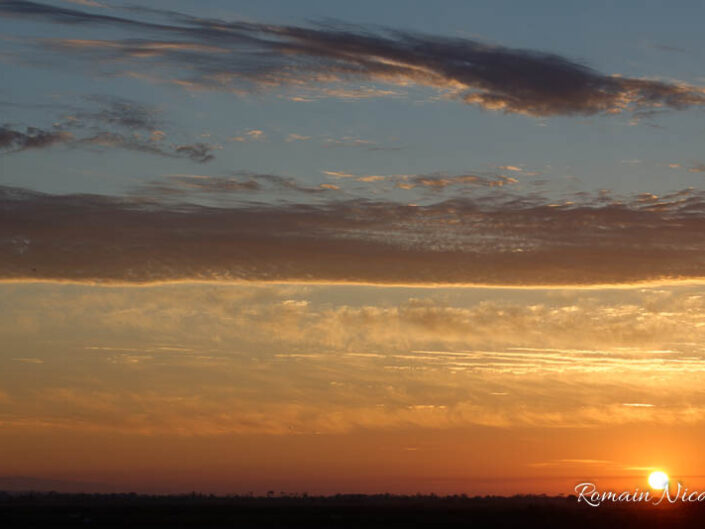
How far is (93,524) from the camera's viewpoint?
7731 cm

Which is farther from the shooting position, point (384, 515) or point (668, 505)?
point (668, 505)

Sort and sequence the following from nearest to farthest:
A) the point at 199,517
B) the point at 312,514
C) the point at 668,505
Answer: the point at 199,517 < the point at 312,514 < the point at 668,505

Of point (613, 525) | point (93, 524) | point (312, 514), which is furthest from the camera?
point (312, 514)

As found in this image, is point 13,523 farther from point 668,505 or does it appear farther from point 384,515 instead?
point 668,505

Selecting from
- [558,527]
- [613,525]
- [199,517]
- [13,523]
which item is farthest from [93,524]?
[613,525]

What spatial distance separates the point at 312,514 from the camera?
312ft

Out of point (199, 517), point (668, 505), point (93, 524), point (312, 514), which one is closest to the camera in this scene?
point (93, 524)

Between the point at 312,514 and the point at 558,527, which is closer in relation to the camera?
the point at 558,527

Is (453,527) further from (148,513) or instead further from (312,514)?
(148,513)

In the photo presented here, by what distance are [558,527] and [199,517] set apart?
3218 cm

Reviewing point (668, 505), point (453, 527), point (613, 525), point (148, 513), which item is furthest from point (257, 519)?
point (668, 505)

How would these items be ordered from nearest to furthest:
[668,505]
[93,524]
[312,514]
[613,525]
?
[93,524]
[613,525]
[312,514]
[668,505]

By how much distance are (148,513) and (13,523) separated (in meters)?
17.4

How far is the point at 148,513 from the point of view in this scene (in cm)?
9331
